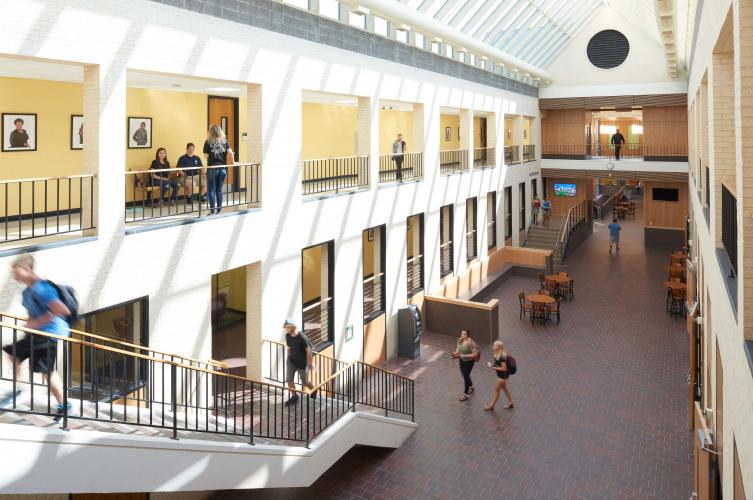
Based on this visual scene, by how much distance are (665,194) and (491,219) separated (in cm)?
1170

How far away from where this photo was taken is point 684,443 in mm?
10820

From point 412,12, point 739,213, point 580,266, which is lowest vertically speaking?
point 580,266

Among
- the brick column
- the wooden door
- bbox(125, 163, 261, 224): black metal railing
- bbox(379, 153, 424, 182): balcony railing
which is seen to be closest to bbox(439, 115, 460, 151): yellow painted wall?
bbox(379, 153, 424, 182): balcony railing

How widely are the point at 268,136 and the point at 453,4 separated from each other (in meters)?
7.16

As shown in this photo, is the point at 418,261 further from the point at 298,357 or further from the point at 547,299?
the point at 298,357

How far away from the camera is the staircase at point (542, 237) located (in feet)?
Answer: 91.0

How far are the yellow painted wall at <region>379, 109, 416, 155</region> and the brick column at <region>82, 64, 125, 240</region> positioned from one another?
15285 millimetres

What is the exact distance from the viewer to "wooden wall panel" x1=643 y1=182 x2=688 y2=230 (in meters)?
30.0

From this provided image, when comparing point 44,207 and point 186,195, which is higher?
point 186,195

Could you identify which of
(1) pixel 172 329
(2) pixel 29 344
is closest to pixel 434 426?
(1) pixel 172 329

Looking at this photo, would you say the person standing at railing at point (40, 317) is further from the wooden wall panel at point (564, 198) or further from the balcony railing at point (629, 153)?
the wooden wall panel at point (564, 198)

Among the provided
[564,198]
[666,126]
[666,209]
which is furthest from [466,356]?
[564,198]

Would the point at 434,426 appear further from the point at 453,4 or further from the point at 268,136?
the point at 453,4

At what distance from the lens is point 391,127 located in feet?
Answer: 77.7
